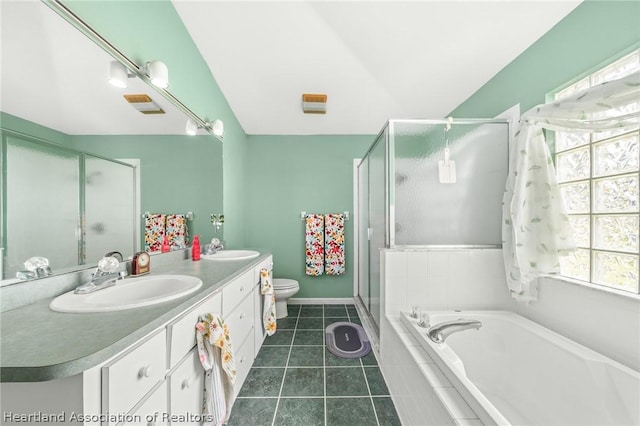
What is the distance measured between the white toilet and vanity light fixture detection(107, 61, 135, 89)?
1965 mm

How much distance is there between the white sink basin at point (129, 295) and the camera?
75 cm

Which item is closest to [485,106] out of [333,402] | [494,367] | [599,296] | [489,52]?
[489,52]

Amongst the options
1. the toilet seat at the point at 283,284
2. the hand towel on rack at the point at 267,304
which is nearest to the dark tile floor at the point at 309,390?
the hand towel on rack at the point at 267,304

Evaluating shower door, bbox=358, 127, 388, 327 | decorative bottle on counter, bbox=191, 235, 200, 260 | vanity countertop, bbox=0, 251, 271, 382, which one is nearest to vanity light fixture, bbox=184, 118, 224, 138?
decorative bottle on counter, bbox=191, 235, 200, 260

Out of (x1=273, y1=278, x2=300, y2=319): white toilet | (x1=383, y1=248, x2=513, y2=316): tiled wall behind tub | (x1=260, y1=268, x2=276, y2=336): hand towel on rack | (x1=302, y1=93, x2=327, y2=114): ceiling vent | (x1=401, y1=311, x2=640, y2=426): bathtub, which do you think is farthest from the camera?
(x1=273, y1=278, x2=300, y2=319): white toilet

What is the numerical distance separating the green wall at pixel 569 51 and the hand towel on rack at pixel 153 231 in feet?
8.08

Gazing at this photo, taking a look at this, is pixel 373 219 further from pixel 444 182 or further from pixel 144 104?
pixel 144 104

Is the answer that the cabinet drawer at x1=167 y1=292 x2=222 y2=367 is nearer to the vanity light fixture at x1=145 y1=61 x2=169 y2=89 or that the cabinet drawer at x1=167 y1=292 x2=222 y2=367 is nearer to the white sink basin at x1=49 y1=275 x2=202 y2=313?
the white sink basin at x1=49 y1=275 x2=202 y2=313

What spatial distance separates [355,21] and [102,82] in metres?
1.39

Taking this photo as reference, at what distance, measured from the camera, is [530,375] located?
1.22 metres

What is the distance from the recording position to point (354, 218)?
9.78ft

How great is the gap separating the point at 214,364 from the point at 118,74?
136 centimetres

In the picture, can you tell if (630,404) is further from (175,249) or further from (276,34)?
(276,34)

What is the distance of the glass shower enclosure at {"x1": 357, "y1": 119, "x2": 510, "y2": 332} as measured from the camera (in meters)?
1.62
